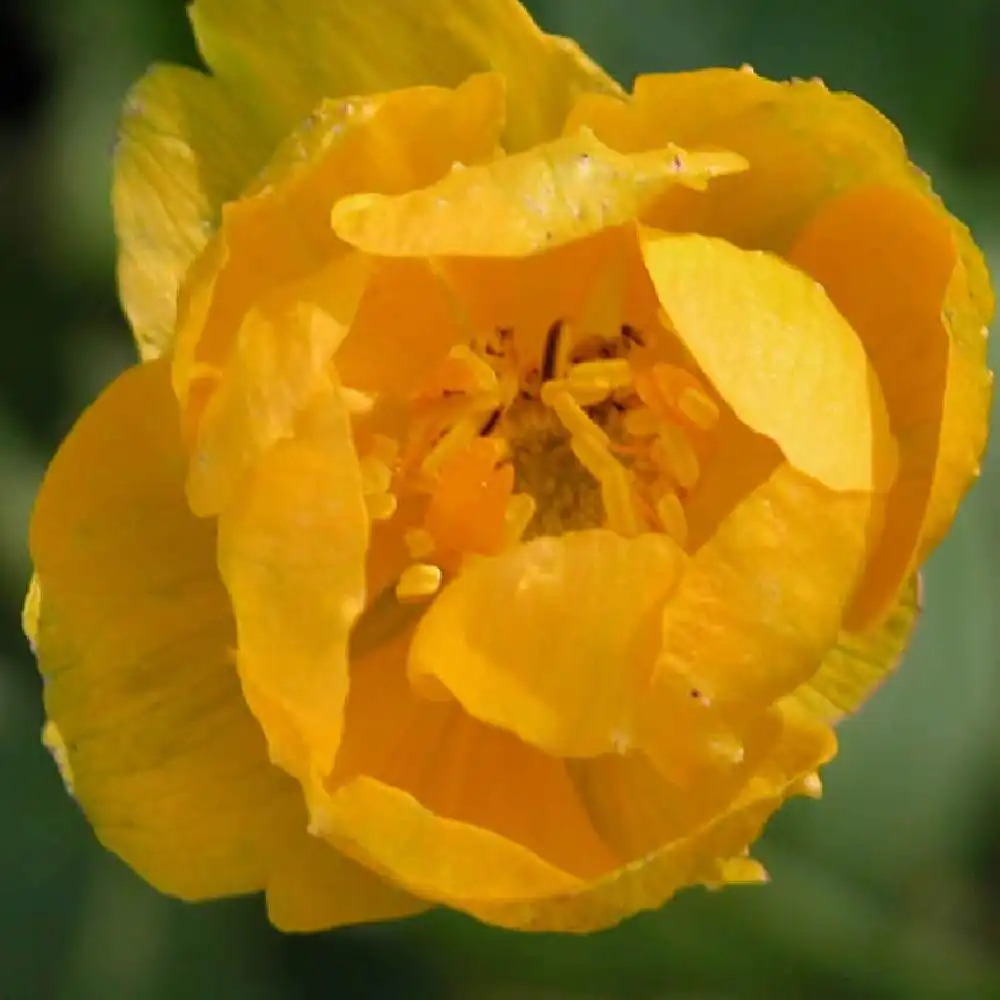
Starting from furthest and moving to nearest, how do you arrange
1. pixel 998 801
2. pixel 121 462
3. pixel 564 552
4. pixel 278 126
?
pixel 998 801 → pixel 278 126 → pixel 121 462 → pixel 564 552

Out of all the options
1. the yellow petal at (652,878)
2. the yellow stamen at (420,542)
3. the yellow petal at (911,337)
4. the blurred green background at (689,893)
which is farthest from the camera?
the blurred green background at (689,893)

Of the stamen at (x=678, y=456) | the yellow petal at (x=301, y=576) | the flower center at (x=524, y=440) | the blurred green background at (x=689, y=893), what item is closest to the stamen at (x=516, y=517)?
the flower center at (x=524, y=440)

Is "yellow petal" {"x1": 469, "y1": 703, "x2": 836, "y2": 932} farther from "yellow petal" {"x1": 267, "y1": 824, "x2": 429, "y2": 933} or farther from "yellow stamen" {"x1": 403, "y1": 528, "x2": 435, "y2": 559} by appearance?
"yellow stamen" {"x1": 403, "y1": 528, "x2": 435, "y2": 559}


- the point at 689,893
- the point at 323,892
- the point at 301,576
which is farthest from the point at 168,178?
the point at 689,893

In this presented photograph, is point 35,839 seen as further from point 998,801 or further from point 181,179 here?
point 998,801

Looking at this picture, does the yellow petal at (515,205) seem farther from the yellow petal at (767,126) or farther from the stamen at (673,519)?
the stamen at (673,519)

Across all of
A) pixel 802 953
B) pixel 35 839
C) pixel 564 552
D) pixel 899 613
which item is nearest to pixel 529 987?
pixel 802 953

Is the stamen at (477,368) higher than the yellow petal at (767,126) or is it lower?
lower
